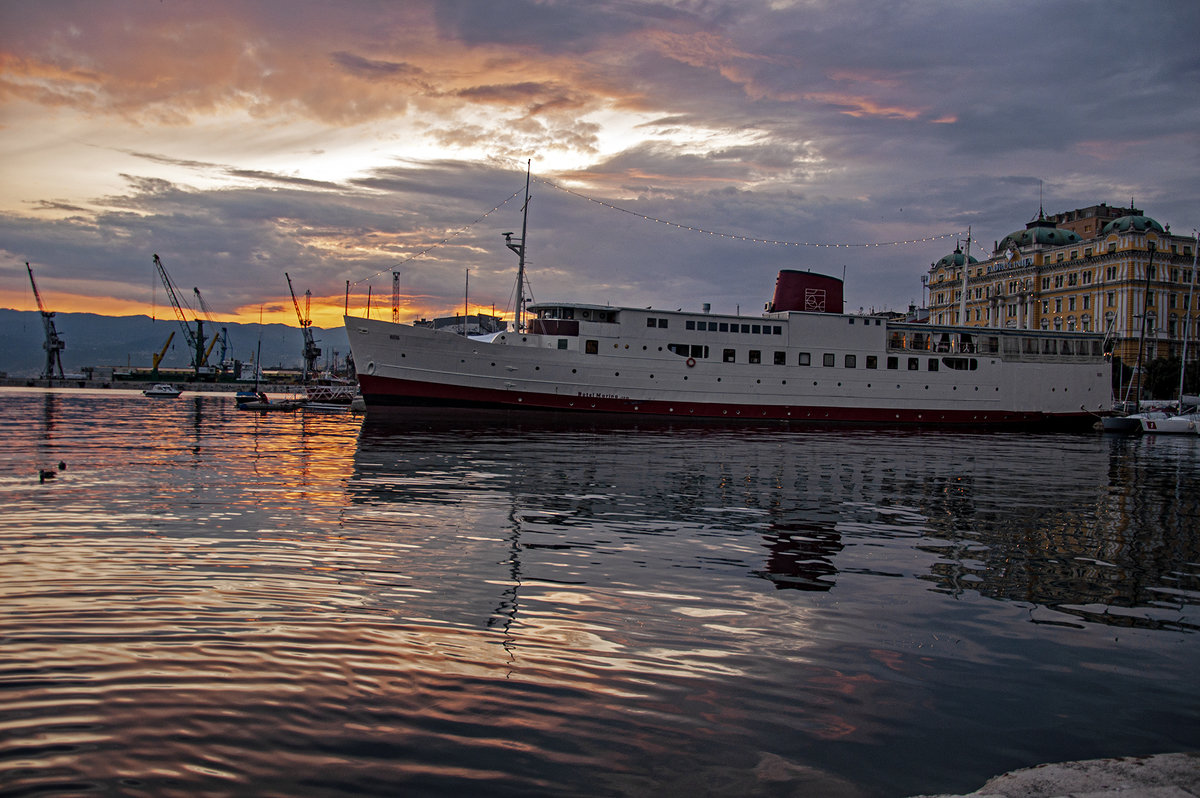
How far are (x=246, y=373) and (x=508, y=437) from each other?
571ft

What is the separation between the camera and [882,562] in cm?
1013

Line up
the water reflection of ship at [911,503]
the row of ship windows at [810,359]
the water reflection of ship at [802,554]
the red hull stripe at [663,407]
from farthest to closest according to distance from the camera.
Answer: the row of ship windows at [810,359] < the red hull stripe at [663,407] < the water reflection of ship at [911,503] < the water reflection of ship at [802,554]

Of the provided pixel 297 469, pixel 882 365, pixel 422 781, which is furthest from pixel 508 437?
pixel 882 365

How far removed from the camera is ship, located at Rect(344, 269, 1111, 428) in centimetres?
4634

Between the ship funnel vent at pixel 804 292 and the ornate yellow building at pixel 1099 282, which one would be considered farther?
the ornate yellow building at pixel 1099 282

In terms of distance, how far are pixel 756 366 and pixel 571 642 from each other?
4697 centimetres

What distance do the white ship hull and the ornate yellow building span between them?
30.8 meters

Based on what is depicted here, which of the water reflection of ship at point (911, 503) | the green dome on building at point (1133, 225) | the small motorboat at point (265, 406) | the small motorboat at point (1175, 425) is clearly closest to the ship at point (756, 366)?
the small motorboat at point (1175, 425)

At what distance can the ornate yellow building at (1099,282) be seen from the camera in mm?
95375

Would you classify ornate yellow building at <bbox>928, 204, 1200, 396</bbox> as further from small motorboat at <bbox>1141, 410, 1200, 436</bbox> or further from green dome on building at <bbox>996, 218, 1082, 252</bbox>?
small motorboat at <bbox>1141, 410, 1200, 436</bbox>

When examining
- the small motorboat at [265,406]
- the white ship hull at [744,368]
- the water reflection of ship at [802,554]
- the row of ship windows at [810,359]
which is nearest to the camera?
the water reflection of ship at [802,554]

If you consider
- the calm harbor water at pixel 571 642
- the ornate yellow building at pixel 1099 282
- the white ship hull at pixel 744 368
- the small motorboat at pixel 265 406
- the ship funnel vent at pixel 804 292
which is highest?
the ornate yellow building at pixel 1099 282

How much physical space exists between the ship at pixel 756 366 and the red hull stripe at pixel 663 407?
0.08 m

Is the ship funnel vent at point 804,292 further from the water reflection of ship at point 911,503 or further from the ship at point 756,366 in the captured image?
the water reflection of ship at point 911,503
